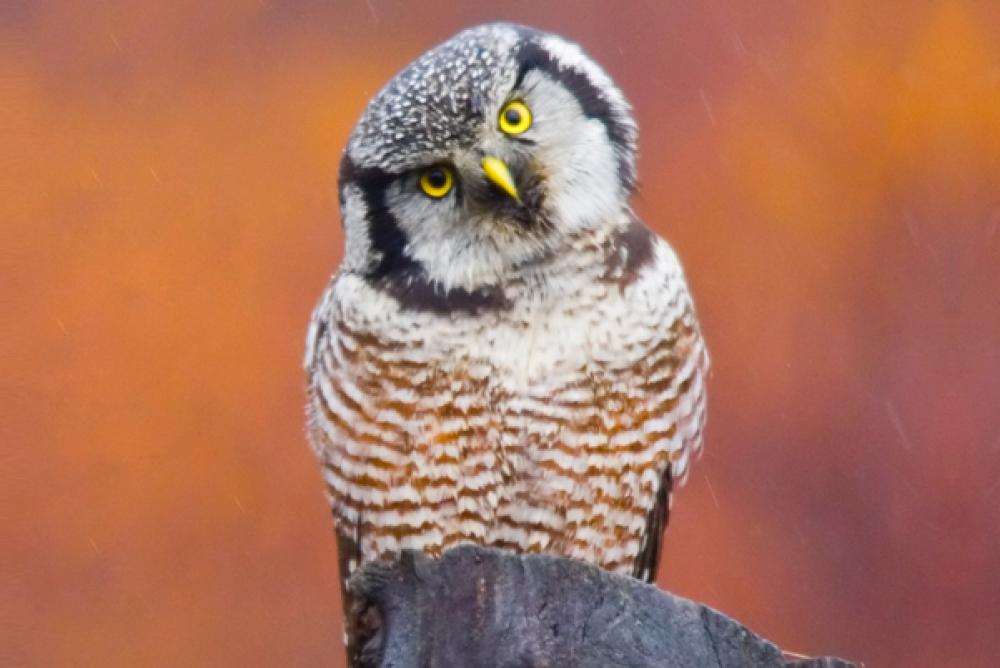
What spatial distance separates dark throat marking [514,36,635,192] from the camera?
95.3 inches

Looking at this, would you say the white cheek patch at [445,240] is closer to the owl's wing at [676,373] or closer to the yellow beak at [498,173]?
the yellow beak at [498,173]

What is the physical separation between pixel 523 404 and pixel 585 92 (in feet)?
1.72

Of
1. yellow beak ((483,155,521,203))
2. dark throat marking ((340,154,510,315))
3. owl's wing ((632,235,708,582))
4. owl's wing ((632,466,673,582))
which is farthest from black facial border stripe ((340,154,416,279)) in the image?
owl's wing ((632,466,673,582))

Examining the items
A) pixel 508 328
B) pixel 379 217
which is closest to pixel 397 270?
pixel 379 217

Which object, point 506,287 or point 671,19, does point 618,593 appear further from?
point 671,19

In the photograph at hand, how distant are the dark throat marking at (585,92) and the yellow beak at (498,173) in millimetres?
172

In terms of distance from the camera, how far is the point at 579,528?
98.7 inches

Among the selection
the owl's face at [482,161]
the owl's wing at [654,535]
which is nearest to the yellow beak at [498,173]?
the owl's face at [482,161]

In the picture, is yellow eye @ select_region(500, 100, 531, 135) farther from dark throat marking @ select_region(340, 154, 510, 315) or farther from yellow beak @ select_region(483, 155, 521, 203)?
dark throat marking @ select_region(340, 154, 510, 315)

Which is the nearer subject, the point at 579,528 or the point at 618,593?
the point at 618,593

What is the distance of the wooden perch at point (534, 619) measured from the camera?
181cm

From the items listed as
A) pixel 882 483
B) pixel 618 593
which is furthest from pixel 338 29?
pixel 618 593

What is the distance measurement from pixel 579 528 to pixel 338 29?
1.31m

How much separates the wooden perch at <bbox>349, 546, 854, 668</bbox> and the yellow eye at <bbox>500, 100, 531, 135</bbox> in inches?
29.9
